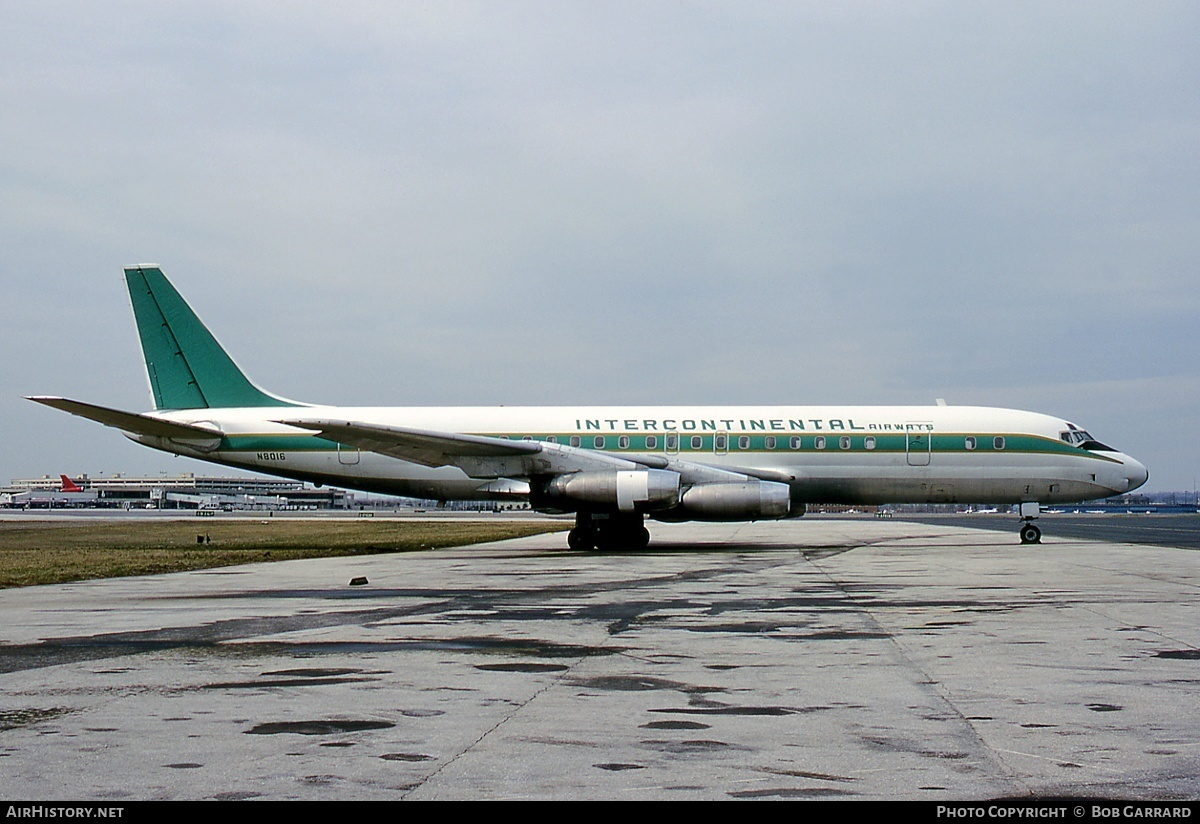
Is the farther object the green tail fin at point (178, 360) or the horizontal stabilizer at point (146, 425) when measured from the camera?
the green tail fin at point (178, 360)

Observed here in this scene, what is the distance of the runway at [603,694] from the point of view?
4.95m

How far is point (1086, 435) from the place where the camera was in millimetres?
30266

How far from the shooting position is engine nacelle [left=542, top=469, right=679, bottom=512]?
84.2 ft

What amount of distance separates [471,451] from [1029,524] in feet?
49.8

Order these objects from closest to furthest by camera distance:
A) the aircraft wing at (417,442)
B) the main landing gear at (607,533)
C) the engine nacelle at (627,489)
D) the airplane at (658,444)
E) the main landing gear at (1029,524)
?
the aircraft wing at (417,442) → the engine nacelle at (627,489) → the main landing gear at (607,533) → the airplane at (658,444) → the main landing gear at (1029,524)

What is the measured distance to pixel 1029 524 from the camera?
100 feet

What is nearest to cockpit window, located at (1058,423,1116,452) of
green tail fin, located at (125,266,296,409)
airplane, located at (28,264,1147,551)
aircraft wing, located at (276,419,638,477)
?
airplane, located at (28,264,1147,551)

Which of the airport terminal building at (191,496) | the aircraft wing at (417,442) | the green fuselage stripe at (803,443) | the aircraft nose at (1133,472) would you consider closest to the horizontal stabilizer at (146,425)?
the green fuselage stripe at (803,443)

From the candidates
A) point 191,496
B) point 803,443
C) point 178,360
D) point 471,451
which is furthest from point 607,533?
point 191,496

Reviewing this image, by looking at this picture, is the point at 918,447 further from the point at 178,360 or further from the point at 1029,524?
the point at 178,360

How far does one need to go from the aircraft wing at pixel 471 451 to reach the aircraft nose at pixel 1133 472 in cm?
1349

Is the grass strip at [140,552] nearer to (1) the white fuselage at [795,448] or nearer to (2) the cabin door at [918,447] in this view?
(1) the white fuselage at [795,448]

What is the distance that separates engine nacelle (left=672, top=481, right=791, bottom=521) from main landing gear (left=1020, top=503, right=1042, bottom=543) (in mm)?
7633

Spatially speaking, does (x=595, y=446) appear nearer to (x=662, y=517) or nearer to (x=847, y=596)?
(x=662, y=517)
